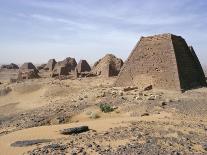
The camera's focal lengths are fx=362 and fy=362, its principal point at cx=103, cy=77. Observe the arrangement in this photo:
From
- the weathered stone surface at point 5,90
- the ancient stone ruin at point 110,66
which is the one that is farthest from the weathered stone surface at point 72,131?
the ancient stone ruin at point 110,66

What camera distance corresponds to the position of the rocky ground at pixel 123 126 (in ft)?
34.9

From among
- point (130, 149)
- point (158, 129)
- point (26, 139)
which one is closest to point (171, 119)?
point (158, 129)

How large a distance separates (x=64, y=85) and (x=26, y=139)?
17874mm

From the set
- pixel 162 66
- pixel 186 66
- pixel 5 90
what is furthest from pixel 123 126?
pixel 5 90

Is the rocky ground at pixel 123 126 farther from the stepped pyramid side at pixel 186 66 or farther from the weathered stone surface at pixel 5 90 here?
the weathered stone surface at pixel 5 90

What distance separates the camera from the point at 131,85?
24078 millimetres

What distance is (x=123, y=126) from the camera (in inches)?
523

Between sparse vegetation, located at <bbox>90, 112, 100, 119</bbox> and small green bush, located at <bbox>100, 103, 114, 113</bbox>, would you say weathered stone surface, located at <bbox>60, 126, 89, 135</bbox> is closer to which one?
sparse vegetation, located at <bbox>90, 112, 100, 119</bbox>

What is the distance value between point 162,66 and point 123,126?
10253 millimetres

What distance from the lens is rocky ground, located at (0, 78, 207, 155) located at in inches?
419

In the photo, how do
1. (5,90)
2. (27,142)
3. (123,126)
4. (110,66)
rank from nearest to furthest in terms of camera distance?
(27,142) < (123,126) < (5,90) < (110,66)

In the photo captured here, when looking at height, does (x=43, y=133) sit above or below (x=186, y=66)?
below

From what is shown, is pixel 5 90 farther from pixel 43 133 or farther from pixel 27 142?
pixel 27 142

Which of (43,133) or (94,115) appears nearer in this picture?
(43,133)
